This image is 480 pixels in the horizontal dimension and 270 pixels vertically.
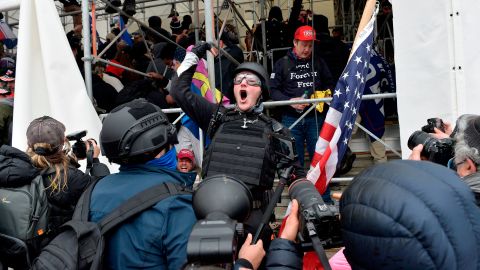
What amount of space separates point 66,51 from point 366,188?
3.35m

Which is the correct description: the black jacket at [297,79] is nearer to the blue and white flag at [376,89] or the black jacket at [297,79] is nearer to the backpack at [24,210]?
the blue and white flag at [376,89]

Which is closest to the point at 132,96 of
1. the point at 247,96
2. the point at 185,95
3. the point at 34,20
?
the point at 34,20

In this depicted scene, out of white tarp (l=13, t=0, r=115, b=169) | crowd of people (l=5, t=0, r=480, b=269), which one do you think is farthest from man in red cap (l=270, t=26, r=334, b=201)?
white tarp (l=13, t=0, r=115, b=169)

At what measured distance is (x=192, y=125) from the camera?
428cm

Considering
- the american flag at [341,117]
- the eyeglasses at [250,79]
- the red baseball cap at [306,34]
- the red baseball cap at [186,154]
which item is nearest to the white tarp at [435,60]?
the american flag at [341,117]

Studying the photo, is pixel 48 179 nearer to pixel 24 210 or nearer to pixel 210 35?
pixel 24 210

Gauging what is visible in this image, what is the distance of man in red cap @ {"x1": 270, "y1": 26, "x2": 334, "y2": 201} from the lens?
4387 mm

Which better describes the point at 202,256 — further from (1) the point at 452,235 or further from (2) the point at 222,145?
(2) the point at 222,145

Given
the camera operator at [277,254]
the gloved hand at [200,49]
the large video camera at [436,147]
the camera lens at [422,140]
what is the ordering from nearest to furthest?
the camera operator at [277,254]
the large video camera at [436,147]
the camera lens at [422,140]
the gloved hand at [200,49]

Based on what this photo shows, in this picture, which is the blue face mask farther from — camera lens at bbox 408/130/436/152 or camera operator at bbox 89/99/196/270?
camera lens at bbox 408/130/436/152

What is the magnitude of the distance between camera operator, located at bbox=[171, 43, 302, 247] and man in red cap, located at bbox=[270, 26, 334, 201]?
5.48 feet

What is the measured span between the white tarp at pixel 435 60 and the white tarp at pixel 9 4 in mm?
3126

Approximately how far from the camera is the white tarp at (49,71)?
3.70 meters

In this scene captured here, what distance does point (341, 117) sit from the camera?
3.32 metres
